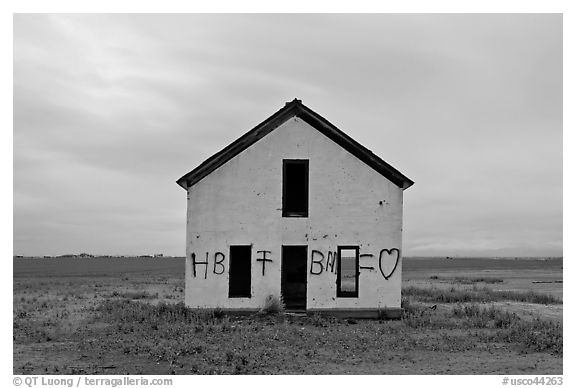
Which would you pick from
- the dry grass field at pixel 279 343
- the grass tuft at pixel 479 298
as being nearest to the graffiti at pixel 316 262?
the dry grass field at pixel 279 343

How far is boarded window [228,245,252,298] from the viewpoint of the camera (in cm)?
2014

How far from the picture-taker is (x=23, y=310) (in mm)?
23766

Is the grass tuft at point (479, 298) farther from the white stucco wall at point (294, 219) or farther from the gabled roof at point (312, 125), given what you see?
the gabled roof at point (312, 125)

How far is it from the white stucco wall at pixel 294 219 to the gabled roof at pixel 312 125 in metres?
0.18

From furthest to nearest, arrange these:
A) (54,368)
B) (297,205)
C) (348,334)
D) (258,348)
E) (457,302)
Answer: (457,302), (297,205), (348,334), (258,348), (54,368)

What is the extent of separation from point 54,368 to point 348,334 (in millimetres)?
7988

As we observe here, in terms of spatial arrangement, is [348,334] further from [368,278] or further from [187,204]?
[187,204]

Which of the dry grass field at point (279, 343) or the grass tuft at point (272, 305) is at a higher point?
the grass tuft at point (272, 305)

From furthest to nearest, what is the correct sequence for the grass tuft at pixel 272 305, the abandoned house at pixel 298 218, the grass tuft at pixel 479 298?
the grass tuft at pixel 479 298 < the abandoned house at pixel 298 218 < the grass tuft at pixel 272 305

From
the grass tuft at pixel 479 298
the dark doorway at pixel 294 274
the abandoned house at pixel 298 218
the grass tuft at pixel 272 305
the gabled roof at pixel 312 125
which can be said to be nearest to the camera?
the grass tuft at pixel 272 305

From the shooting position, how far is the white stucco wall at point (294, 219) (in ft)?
65.6

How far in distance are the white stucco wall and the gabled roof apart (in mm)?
177

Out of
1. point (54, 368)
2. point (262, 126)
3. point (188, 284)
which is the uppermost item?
point (262, 126)

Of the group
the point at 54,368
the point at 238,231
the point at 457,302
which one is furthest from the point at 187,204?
the point at 457,302
